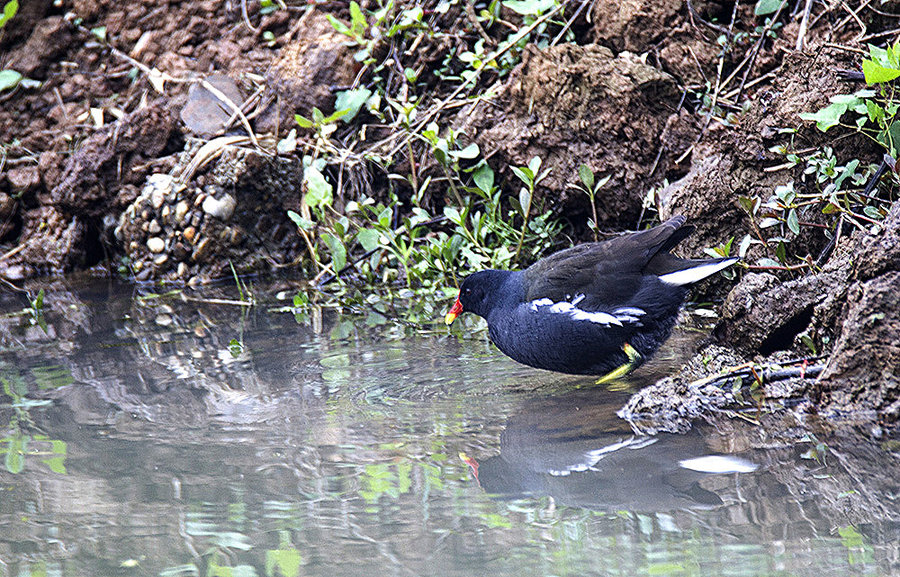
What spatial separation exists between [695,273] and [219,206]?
3.75 meters

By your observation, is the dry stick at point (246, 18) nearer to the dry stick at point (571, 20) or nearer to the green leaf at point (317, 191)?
the green leaf at point (317, 191)

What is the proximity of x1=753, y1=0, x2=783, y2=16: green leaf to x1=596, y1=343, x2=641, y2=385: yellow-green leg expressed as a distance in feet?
8.66

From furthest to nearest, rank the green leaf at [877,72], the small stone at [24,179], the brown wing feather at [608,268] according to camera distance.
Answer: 1. the small stone at [24,179]
2. the brown wing feather at [608,268]
3. the green leaf at [877,72]

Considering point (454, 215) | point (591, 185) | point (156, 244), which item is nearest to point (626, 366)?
point (591, 185)

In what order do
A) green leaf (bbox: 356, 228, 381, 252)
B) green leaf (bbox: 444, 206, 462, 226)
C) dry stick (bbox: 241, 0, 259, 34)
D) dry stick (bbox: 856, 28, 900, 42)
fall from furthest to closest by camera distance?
dry stick (bbox: 241, 0, 259, 34) < green leaf (bbox: 356, 228, 381, 252) < green leaf (bbox: 444, 206, 462, 226) < dry stick (bbox: 856, 28, 900, 42)

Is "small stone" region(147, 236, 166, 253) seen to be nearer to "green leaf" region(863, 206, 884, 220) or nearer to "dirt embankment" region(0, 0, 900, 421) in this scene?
"dirt embankment" region(0, 0, 900, 421)

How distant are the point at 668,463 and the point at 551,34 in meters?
4.01

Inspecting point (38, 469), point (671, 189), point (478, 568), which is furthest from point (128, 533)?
point (671, 189)

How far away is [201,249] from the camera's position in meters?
6.73

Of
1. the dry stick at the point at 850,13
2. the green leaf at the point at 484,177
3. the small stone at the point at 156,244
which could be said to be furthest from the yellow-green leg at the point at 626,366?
the small stone at the point at 156,244

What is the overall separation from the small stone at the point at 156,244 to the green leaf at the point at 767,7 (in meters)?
4.29

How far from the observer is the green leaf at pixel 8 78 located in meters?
7.92

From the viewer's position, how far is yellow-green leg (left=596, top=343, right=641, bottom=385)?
13.5 feet

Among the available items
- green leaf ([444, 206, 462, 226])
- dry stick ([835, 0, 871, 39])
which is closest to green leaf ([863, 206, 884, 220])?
dry stick ([835, 0, 871, 39])
